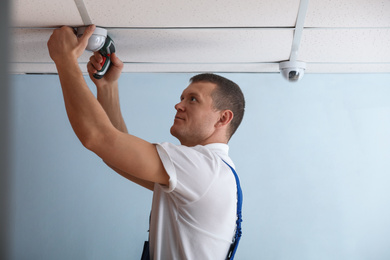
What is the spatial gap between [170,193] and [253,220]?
47.7 inches

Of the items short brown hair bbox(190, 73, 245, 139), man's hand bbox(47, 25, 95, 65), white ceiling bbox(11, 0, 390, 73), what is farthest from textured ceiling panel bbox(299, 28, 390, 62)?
man's hand bbox(47, 25, 95, 65)

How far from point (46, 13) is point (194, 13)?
0.48 meters

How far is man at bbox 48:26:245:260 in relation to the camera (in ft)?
3.65

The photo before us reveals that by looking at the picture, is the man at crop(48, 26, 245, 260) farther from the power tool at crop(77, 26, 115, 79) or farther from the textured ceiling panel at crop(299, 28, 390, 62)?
the textured ceiling panel at crop(299, 28, 390, 62)

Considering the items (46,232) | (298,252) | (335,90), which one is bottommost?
(46,232)

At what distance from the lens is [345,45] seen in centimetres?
177

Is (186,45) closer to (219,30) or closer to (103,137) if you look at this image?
(219,30)

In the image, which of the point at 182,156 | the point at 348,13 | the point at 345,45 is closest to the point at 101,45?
the point at 182,156

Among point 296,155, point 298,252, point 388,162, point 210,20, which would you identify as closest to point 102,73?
point 210,20

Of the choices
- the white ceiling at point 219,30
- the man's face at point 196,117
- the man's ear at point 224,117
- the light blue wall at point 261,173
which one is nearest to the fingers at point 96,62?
the white ceiling at point 219,30

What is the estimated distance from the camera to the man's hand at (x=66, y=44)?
4.13 feet

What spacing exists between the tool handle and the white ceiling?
4 centimetres

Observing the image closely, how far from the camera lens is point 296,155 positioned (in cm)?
240

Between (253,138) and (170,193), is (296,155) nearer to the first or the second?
(253,138)
